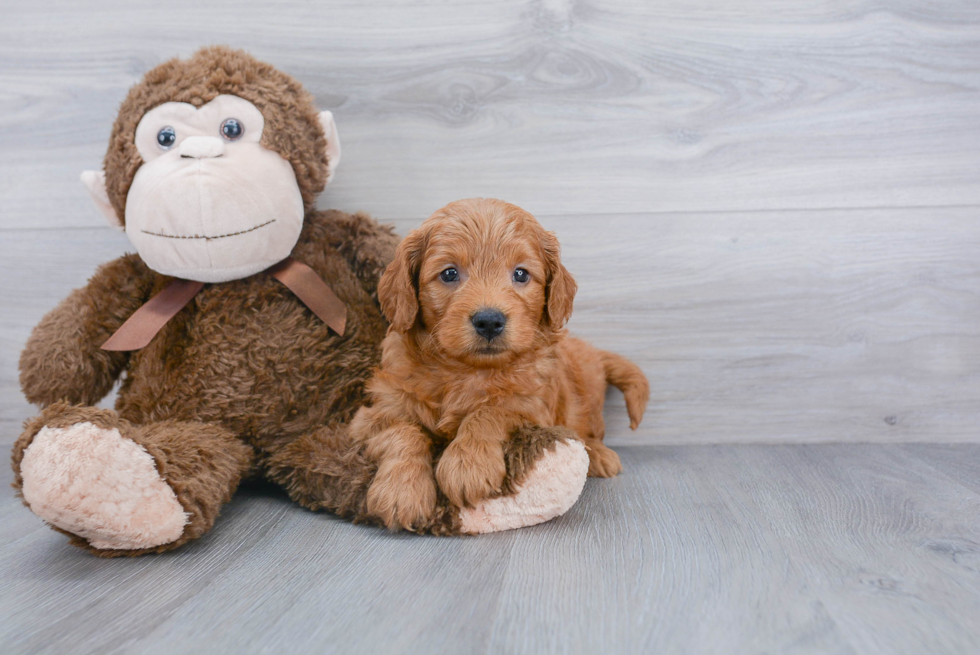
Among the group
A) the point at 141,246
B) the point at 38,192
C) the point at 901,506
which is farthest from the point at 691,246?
the point at 38,192

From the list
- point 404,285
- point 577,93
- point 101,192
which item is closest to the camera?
point 404,285

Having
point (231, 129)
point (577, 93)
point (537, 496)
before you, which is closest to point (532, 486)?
point (537, 496)

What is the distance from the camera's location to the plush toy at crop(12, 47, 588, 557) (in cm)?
128

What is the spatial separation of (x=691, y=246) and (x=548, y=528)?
3.12 feet

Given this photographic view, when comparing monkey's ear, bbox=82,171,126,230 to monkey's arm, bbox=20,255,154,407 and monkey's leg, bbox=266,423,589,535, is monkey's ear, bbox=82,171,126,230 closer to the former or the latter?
monkey's arm, bbox=20,255,154,407

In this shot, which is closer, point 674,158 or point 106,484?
point 106,484

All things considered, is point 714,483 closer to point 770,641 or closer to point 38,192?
point 770,641

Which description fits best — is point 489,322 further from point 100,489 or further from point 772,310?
point 772,310

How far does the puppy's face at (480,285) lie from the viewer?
1.19 metres

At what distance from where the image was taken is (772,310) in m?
1.82

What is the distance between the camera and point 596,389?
162 centimetres

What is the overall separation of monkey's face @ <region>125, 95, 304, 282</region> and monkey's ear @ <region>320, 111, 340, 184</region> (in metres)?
0.15

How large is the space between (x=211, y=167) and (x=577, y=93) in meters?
0.98

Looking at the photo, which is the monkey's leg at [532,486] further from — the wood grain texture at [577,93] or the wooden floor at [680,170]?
the wood grain texture at [577,93]
